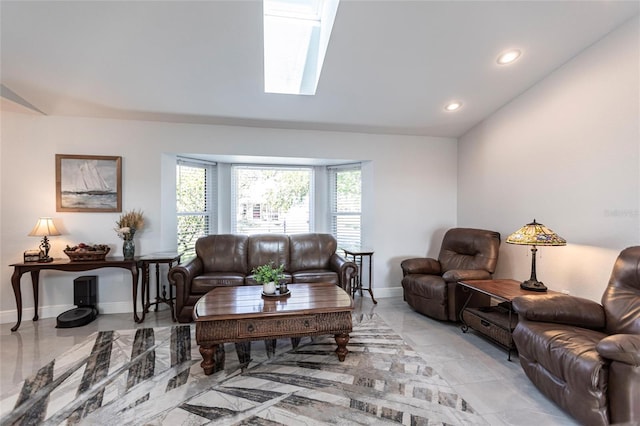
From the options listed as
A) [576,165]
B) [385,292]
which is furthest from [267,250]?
[576,165]

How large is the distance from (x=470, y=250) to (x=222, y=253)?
3290 mm

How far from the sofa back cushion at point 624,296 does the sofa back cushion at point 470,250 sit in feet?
4.12

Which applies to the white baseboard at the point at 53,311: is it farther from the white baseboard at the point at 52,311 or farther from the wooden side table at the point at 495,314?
the wooden side table at the point at 495,314

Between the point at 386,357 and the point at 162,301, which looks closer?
the point at 386,357

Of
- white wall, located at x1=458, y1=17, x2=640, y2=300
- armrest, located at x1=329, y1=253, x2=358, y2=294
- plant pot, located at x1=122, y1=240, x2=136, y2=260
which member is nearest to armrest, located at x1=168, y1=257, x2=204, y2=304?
plant pot, located at x1=122, y1=240, x2=136, y2=260

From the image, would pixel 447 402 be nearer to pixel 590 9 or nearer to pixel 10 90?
pixel 590 9

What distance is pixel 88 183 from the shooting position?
3588mm

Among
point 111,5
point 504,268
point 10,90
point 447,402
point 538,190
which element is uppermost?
point 111,5

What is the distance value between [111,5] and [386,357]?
11.9 feet

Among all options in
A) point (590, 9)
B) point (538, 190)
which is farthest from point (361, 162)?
point (590, 9)

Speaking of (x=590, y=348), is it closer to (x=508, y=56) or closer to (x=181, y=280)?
(x=508, y=56)

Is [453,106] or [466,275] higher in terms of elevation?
[453,106]

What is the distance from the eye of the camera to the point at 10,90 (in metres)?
3.03

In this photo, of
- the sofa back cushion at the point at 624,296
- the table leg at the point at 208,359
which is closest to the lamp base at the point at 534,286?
the sofa back cushion at the point at 624,296
